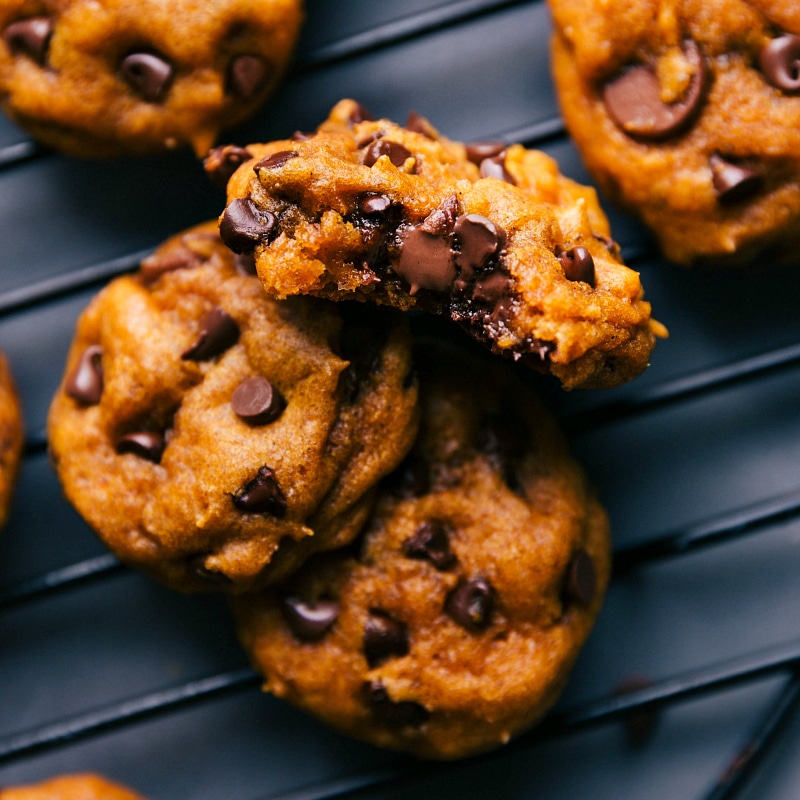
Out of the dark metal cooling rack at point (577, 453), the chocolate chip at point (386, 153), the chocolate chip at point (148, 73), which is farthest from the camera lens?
the dark metal cooling rack at point (577, 453)

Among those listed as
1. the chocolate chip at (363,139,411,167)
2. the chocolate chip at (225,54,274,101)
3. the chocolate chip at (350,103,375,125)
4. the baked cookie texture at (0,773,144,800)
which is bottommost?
the baked cookie texture at (0,773,144,800)

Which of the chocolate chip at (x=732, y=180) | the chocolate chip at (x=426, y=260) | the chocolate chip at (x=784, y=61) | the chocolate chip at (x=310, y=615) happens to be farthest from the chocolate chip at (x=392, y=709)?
the chocolate chip at (x=784, y=61)

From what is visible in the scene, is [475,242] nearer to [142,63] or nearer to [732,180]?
[732,180]

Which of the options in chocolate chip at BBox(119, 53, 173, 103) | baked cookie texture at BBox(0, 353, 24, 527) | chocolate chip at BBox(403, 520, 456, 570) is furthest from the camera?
baked cookie texture at BBox(0, 353, 24, 527)

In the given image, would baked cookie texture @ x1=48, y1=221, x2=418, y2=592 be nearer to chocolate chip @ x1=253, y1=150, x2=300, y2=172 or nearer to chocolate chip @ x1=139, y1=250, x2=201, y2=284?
chocolate chip @ x1=139, y1=250, x2=201, y2=284

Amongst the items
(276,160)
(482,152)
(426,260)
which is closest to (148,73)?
(276,160)

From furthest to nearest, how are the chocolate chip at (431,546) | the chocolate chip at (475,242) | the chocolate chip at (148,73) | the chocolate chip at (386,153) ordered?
the chocolate chip at (148,73) < the chocolate chip at (431,546) < the chocolate chip at (386,153) < the chocolate chip at (475,242)

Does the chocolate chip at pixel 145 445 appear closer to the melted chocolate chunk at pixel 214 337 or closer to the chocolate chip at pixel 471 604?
the melted chocolate chunk at pixel 214 337

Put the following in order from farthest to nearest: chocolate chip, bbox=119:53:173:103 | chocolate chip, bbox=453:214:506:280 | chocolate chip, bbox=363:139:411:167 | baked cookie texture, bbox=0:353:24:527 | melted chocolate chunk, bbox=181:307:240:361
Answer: baked cookie texture, bbox=0:353:24:527, chocolate chip, bbox=119:53:173:103, melted chocolate chunk, bbox=181:307:240:361, chocolate chip, bbox=363:139:411:167, chocolate chip, bbox=453:214:506:280

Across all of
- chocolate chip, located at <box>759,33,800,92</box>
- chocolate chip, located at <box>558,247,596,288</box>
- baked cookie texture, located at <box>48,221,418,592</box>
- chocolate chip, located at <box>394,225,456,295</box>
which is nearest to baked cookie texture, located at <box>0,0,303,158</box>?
baked cookie texture, located at <box>48,221,418,592</box>
